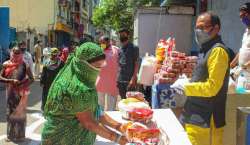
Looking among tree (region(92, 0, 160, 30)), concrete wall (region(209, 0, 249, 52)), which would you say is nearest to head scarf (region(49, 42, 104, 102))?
concrete wall (region(209, 0, 249, 52))

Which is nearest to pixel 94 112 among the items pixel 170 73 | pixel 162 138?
pixel 162 138

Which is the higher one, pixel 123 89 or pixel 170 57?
pixel 170 57

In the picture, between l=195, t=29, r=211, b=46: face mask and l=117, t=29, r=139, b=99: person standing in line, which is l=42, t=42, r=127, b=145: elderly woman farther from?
l=117, t=29, r=139, b=99: person standing in line

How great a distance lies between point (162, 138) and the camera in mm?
3621

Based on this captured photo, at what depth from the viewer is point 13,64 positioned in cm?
881

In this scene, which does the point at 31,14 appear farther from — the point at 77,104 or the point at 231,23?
the point at 77,104

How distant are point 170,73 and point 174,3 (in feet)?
30.7

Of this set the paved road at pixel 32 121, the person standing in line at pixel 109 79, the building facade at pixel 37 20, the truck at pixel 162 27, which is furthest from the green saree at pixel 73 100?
the building facade at pixel 37 20

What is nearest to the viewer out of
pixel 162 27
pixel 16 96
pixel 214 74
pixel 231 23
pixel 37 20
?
pixel 214 74

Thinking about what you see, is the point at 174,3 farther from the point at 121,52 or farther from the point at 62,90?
the point at 62,90

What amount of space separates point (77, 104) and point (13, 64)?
555 centimetres

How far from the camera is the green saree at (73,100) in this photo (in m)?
3.53

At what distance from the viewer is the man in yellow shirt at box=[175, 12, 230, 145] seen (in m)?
4.18

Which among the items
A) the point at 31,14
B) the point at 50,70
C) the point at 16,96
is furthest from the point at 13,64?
the point at 31,14
